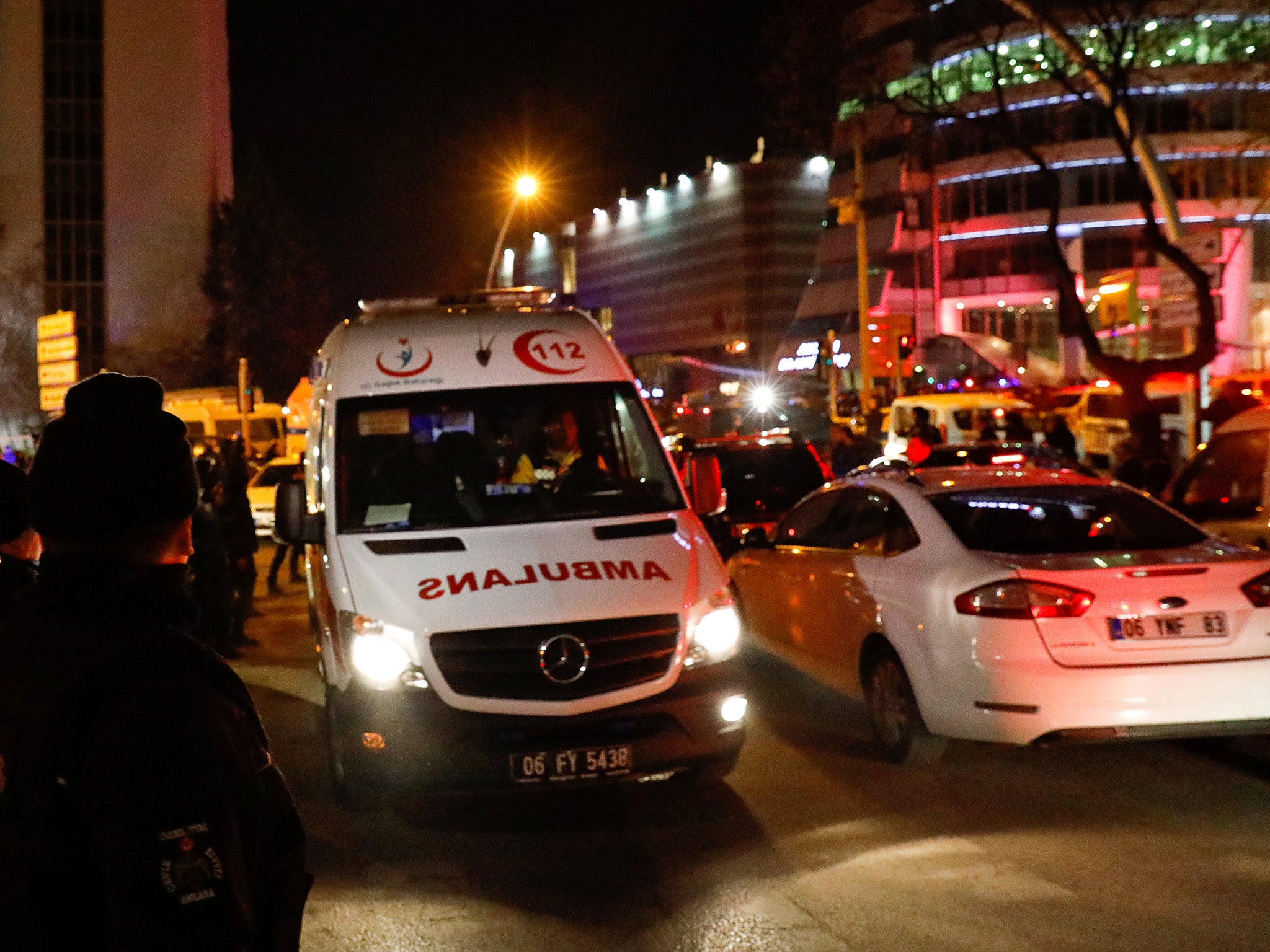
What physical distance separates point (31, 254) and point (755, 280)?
57.5 meters

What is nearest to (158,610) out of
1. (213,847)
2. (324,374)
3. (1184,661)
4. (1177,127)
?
(213,847)

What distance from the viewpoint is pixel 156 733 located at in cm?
179

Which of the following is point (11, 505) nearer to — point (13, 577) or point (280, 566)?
point (13, 577)

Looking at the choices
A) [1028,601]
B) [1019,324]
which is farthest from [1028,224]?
[1028,601]

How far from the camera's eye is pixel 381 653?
21.1 ft

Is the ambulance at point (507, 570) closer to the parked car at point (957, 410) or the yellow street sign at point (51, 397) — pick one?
the parked car at point (957, 410)

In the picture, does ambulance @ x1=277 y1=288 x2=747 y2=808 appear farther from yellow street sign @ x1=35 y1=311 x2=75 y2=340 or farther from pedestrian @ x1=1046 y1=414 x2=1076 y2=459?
yellow street sign @ x1=35 y1=311 x2=75 y2=340

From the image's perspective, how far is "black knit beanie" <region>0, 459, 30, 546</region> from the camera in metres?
4.66

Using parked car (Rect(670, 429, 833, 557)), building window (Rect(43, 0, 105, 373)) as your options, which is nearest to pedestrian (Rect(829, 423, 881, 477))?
parked car (Rect(670, 429, 833, 557))

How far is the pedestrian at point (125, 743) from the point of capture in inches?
69.7

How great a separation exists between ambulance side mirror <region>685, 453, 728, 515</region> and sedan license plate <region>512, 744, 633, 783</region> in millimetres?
1769

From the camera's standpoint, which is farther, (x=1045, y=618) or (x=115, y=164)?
(x=115, y=164)

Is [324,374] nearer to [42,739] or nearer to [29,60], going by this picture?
[42,739]

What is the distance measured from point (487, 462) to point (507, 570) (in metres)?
1.16
